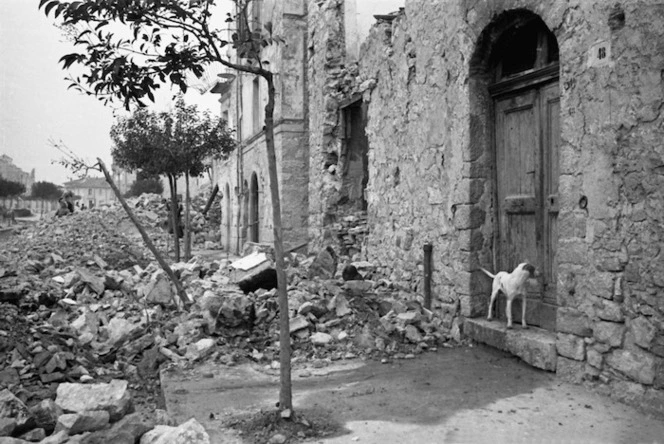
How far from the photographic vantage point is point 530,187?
5191mm

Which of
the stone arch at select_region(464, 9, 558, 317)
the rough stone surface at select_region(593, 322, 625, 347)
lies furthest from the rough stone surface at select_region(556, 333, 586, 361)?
the stone arch at select_region(464, 9, 558, 317)

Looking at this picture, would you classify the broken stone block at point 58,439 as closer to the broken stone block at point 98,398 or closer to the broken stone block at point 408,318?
the broken stone block at point 98,398

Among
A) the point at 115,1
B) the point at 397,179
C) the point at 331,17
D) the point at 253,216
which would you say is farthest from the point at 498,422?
the point at 253,216

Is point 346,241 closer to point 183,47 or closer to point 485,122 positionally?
point 485,122

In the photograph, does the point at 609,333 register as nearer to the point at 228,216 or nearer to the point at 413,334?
the point at 413,334

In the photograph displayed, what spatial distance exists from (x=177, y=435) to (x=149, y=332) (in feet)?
11.8

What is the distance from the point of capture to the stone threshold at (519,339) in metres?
4.56

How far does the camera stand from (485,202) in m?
5.66

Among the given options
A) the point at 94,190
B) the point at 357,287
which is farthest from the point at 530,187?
the point at 94,190

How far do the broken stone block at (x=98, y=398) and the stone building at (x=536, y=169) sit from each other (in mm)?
3201

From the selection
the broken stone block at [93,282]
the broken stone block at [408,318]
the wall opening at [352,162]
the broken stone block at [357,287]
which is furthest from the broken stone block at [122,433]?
the wall opening at [352,162]

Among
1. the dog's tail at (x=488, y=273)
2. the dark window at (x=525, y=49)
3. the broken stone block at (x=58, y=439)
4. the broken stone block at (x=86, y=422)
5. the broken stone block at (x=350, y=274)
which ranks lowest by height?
the broken stone block at (x=58, y=439)

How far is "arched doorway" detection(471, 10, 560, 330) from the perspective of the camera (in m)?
4.93

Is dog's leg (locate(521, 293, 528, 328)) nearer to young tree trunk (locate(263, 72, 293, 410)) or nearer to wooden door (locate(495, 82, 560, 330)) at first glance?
wooden door (locate(495, 82, 560, 330))
